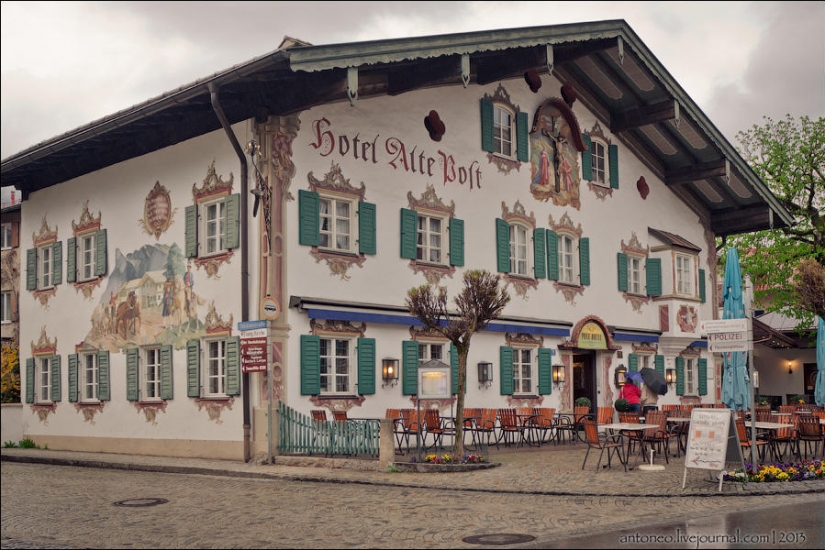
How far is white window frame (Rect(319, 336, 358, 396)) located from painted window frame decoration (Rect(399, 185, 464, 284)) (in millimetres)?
2416

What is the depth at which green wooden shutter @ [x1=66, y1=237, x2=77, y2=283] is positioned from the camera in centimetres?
2358

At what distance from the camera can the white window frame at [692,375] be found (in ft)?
94.6

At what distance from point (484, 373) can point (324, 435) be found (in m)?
5.93

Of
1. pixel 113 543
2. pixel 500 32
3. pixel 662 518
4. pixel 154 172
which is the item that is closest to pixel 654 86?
pixel 500 32

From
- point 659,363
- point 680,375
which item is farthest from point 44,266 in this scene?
point 680,375

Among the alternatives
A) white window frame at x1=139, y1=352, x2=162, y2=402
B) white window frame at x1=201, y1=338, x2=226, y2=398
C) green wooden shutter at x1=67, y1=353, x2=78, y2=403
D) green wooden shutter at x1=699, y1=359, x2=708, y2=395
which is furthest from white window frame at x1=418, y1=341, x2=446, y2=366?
green wooden shutter at x1=699, y1=359, x2=708, y2=395

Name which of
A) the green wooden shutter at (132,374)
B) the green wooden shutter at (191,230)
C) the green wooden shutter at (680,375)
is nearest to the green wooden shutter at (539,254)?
the green wooden shutter at (680,375)

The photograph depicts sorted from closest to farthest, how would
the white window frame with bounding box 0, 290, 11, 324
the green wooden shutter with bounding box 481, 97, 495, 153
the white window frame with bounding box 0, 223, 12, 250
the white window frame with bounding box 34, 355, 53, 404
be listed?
1. the green wooden shutter with bounding box 481, 97, 495, 153
2. the white window frame with bounding box 34, 355, 53, 404
3. the white window frame with bounding box 0, 290, 11, 324
4. the white window frame with bounding box 0, 223, 12, 250

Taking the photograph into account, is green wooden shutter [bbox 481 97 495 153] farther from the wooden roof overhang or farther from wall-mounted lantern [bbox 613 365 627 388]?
wall-mounted lantern [bbox 613 365 627 388]

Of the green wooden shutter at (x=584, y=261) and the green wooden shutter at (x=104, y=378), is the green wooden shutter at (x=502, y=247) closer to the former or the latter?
the green wooden shutter at (x=584, y=261)

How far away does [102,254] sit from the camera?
22.6 meters

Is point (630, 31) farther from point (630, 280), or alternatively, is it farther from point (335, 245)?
point (335, 245)

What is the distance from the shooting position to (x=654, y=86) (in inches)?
1010

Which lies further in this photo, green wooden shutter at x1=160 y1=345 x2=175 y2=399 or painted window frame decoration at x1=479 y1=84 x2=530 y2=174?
painted window frame decoration at x1=479 y1=84 x2=530 y2=174
